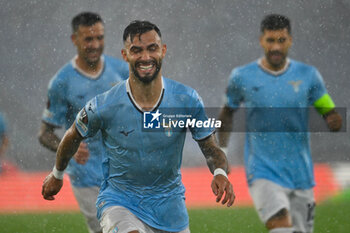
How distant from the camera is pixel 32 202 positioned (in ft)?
35.3

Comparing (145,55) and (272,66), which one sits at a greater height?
(145,55)

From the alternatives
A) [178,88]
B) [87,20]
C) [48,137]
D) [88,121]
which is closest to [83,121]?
[88,121]

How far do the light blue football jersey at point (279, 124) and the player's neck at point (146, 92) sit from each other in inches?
52.3

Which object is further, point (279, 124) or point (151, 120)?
point (279, 124)

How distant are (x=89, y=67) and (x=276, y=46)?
1.49 m

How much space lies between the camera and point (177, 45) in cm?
1409

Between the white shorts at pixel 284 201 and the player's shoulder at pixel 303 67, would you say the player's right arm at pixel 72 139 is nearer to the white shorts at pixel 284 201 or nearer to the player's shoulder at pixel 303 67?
the white shorts at pixel 284 201

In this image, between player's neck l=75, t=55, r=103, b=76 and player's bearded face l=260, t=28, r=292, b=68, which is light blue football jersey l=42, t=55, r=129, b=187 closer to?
player's neck l=75, t=55, r=103, b=76

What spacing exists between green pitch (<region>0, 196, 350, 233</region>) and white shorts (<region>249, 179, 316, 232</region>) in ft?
8.99

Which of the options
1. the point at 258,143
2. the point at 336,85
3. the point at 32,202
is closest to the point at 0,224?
the point at 32,202

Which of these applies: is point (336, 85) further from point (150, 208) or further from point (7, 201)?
point (150, 208)

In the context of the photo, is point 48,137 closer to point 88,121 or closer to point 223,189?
point 88,121

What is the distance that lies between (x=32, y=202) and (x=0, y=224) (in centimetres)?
220

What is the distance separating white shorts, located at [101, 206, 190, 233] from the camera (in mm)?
3373
